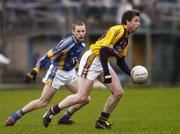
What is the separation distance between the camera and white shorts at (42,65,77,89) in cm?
1510

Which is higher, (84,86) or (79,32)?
(79,32)

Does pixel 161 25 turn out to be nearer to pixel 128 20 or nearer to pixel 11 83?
pixel 11 83

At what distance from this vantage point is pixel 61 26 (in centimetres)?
3306

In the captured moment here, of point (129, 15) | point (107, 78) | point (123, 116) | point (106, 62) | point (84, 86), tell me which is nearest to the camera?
point (107, 78)

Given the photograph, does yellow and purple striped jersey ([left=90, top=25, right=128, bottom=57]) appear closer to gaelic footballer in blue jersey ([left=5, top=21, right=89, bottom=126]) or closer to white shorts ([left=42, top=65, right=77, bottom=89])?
gaelic footballer in blue jersey ([left=5, top=21, right=89, bottom=126])

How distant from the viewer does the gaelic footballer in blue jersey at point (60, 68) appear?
14867 millimetres

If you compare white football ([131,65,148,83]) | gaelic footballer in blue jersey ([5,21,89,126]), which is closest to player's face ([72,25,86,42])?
gaelic footballer in blue jersey ([5,21,89,126])

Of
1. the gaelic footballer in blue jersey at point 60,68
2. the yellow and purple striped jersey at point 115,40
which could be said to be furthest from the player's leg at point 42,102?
the yellow and purple striped jersey at point 115,40

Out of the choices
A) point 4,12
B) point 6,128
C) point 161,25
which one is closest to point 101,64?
point 6,128

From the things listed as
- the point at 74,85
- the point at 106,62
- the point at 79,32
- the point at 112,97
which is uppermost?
the point at 79,32

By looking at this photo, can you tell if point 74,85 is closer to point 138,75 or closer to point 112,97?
point 112,97

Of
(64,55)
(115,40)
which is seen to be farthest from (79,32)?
(115,40)

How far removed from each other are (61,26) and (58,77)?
18.0m

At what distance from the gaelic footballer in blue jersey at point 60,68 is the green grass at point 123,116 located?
16.9 inches
